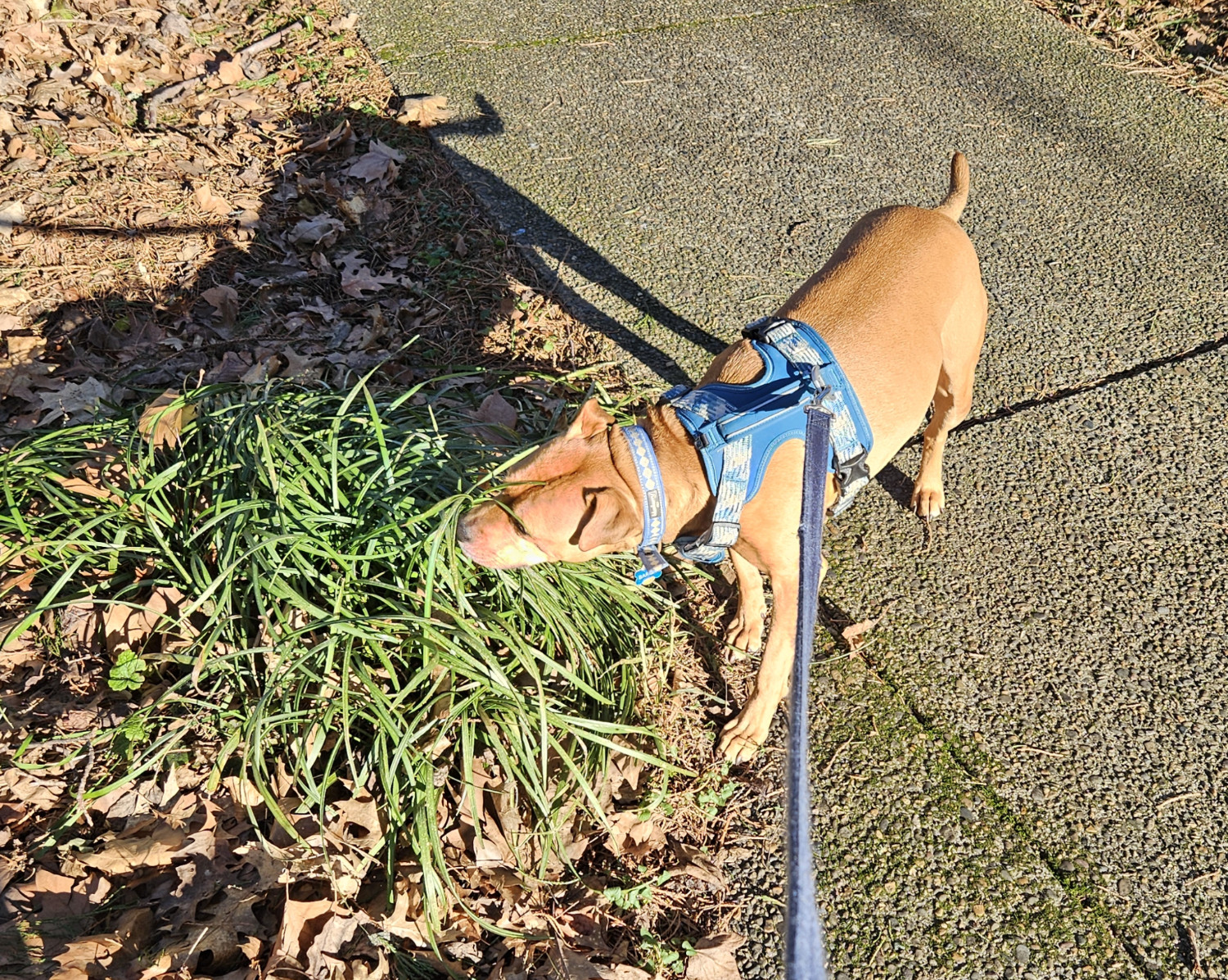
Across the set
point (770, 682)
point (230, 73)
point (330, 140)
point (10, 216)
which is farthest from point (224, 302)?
point (770, 682)

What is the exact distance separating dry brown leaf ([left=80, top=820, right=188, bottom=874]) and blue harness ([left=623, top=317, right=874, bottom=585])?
149 centimetres

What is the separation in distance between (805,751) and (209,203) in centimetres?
448

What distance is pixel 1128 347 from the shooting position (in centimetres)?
442

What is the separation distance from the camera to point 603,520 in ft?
8.07

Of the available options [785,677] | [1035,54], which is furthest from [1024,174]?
[785,677]

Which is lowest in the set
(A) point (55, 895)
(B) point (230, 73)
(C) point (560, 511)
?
(A) point (55, 895)

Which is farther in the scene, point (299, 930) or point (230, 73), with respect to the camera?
point (230, 73)

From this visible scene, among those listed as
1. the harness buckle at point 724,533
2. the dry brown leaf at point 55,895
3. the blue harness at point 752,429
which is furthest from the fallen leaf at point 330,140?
the dry brown leaf at point 55,895

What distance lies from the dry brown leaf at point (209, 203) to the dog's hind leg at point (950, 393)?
12.4 ft

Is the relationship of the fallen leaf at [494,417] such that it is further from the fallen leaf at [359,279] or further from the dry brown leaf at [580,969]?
the dry brown leaf at [580,969]

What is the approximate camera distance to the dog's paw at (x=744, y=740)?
304 cm

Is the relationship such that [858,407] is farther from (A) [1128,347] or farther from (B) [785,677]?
(A) [1128,347]

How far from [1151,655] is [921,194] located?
302cm

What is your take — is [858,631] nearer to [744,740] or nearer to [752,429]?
[744,740]
